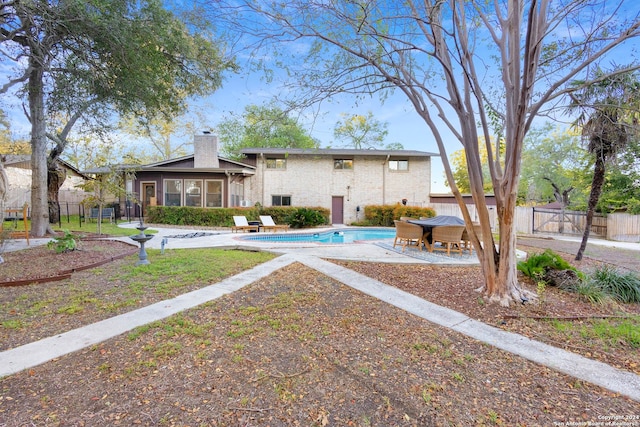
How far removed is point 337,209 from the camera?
19.1 m

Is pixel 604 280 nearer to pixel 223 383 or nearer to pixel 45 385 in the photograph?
pixel 223 383

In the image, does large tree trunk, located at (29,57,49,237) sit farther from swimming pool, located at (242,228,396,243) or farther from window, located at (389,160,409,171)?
window, located at (389,160,409,171)

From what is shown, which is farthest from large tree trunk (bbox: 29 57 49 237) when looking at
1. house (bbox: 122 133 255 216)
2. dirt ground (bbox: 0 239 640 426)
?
dirt ground (bbox: 0 239 640 426)

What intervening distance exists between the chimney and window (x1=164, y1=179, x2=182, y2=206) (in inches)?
65.9

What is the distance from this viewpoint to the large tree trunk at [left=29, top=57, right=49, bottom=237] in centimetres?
891

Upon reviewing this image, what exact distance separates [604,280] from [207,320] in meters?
7.03

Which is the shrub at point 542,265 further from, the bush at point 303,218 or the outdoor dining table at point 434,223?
the bush at point 303,218

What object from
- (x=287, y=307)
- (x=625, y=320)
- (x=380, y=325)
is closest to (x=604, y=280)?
(x=625, y=320)

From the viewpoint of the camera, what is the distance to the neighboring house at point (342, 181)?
18.7 meters

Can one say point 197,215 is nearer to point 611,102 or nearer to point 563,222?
point 611,102

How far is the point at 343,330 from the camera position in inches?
135

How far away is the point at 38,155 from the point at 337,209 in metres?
14.4

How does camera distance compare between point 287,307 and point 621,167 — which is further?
point 621,167

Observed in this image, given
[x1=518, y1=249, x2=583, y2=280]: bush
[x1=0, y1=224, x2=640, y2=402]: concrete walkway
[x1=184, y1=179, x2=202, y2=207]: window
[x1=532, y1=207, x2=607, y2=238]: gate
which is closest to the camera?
[x1=0, y1=224, x2=640, y2=402]: concrete walkway
